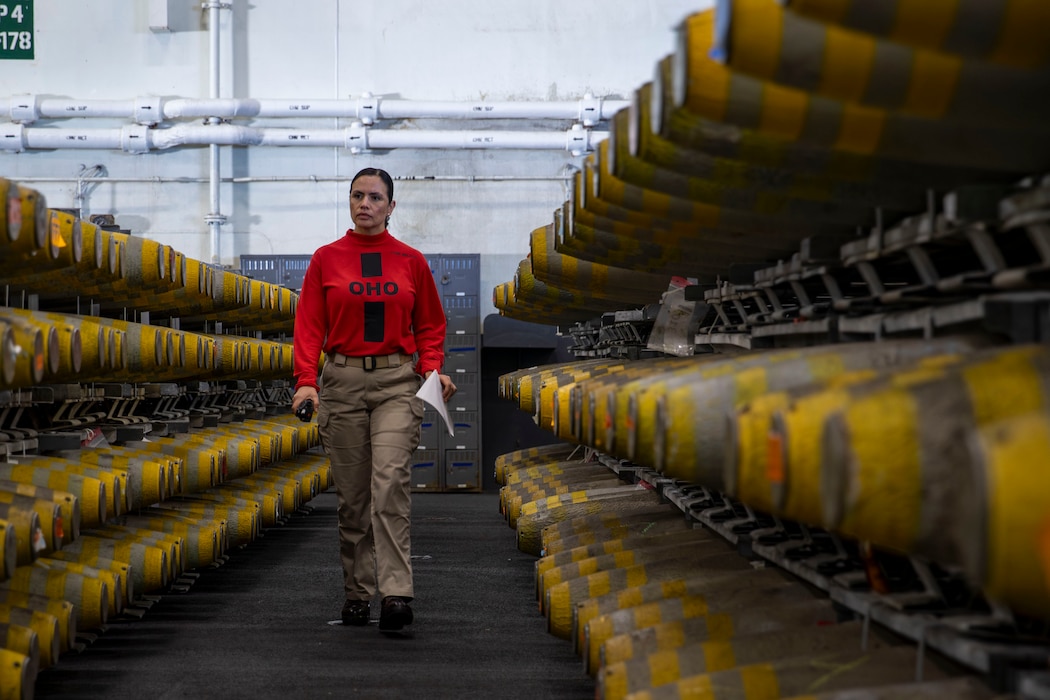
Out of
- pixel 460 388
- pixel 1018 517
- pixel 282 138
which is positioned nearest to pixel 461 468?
pixel 460 388

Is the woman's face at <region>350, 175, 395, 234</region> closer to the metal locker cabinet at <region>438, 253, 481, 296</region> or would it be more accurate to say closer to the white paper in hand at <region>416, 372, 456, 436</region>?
the white paper in hand at <region>416, 372, 456, 436</region>

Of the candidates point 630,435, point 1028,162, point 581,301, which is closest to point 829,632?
point 630,435

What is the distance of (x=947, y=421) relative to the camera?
1439 millimetres

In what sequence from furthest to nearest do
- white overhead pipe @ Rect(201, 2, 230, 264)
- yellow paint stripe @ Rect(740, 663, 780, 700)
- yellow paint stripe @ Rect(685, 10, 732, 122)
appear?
white overhead pipe @ Rect(201, 2, 230, 264), yellow paint stripe @ Rect(740, 663, 780, 700), yellow paint stripe @ Rect(685, 10, 732, 122)

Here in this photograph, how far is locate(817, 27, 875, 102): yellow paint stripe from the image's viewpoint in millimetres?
1628

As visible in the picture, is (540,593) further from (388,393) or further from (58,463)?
(58,463)

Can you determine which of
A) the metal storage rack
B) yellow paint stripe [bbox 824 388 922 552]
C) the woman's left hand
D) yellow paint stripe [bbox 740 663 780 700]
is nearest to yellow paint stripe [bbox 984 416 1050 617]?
yellow paint stripe [bbox 824 388 922 552]

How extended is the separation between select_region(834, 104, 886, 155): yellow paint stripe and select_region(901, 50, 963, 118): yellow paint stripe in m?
0.15

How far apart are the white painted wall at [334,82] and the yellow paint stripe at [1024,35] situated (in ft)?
27.4

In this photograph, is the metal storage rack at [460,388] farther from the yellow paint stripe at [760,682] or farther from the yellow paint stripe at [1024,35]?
the yellow paint stripe at [1024,35]

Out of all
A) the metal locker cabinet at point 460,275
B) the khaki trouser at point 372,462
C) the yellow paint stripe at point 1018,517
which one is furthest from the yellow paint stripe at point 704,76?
the metal locker cabinet at point 460,275

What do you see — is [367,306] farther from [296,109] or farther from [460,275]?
[296,109]

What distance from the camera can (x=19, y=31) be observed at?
9742mm

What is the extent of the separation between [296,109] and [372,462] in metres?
6.16
